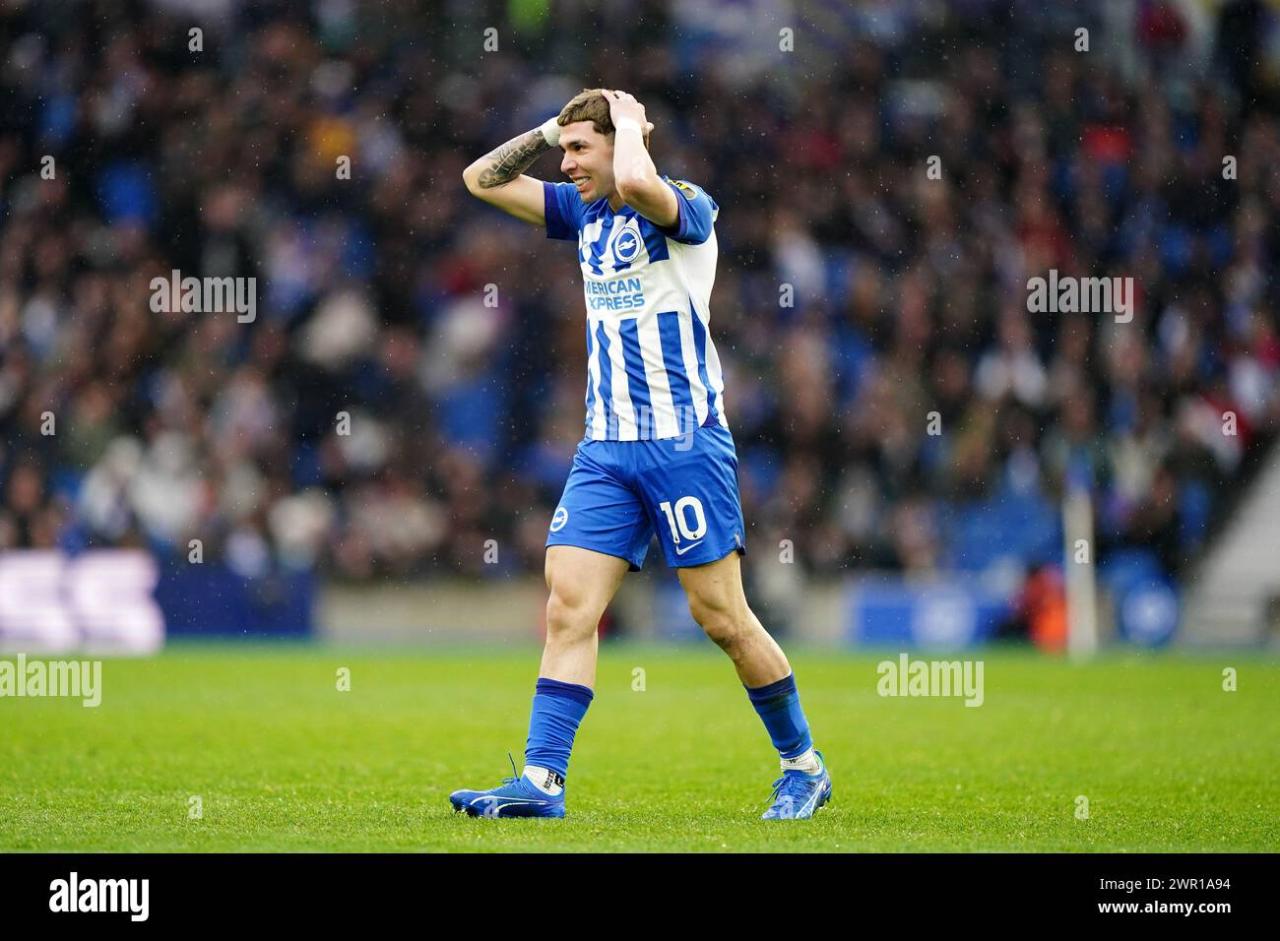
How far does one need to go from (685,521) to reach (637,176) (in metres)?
1.27

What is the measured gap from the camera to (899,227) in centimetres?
2188

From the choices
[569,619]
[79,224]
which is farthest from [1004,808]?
[79,224]

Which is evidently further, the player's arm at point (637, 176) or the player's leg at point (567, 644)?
the player's leg at point (567, 644)

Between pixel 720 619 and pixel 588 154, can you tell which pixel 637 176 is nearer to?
pixel 588 154

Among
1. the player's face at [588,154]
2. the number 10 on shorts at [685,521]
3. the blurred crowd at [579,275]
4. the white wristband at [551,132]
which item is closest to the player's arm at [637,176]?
the player's face at [588,154]

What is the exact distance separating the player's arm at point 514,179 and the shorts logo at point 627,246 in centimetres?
47

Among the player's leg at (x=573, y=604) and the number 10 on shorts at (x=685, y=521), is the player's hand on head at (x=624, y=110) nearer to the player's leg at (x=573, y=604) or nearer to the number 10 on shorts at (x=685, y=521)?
the player's leg at (x=573, y=604)

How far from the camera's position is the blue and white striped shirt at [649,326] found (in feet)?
22.6

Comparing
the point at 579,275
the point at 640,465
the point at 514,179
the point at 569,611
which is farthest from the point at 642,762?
the point at 579,275

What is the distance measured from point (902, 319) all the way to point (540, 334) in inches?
159

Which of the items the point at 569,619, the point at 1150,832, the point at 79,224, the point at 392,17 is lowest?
the point at 1150,832

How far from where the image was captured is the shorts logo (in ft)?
22.6

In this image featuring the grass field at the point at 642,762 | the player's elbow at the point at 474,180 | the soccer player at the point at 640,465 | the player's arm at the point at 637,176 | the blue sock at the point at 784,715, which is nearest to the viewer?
the grass field at the point at 642,762

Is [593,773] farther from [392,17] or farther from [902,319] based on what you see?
[392,17]
